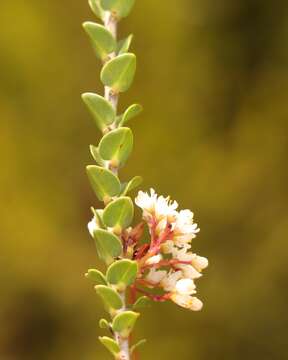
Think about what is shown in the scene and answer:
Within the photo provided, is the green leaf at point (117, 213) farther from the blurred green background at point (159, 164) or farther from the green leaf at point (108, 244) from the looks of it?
the blurred green background at point (159, 164)

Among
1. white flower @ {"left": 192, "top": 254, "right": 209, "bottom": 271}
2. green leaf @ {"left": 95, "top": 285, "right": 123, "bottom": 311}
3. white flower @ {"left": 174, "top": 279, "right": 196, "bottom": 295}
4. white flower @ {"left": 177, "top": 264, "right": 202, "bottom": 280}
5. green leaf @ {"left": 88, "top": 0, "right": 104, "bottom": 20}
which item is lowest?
green leaf @ {"left": 95, "top": 285, "right": 123, "bottom": 311}

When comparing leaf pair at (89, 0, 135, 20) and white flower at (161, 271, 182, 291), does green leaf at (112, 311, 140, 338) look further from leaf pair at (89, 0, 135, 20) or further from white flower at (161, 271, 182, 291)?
leaf pair at (89, 0, 135, 20)

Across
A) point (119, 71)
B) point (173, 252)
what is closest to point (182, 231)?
point (173, 252)

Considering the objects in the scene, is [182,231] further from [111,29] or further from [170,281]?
[111,29]

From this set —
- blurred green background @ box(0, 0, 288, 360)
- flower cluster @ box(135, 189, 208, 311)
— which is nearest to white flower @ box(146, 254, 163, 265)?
flower cluster @ box(135, 189, 208, 311)

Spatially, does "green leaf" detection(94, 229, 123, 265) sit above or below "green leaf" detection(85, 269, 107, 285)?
→ above
